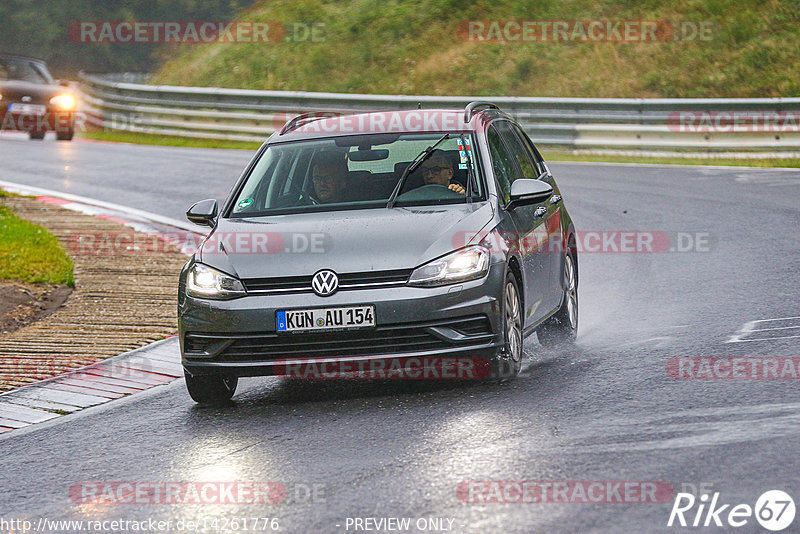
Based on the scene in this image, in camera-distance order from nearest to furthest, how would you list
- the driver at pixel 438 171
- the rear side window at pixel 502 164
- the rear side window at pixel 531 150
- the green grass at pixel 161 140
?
the driver at pixel 438 171, the rear side window at pixel 502 164, the rear side window at pixel 531 150, the green grass at pixel 161 140

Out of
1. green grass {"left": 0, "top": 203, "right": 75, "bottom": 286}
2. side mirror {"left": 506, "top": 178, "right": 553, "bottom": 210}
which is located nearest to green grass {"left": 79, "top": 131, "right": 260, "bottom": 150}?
green grass {"left": 0, "top": 203, "right": 75, "bottom": 286}

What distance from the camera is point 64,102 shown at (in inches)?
1077

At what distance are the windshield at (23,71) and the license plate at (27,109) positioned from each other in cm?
61

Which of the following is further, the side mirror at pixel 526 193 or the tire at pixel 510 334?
the side mirror at pixel 526 193

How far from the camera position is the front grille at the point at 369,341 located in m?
7.11

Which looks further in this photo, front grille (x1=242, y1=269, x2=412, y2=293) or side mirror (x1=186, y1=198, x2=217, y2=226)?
side mirror (x1=186, y1=198, x2=217, y2=226)

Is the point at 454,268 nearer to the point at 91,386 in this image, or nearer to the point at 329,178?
the point at 329,178

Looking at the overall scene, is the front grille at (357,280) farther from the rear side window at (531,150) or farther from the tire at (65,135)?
the tire at (65,135)

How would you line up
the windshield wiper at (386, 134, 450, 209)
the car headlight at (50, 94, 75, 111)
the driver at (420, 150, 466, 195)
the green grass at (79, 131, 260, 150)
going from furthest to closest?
the car headlight at (50, 94, 75, 111)
the green grass at (79, 131, 260, 150)
the driver at (420, 150, 466, 195)
the windshield wiper at (386, 134, 450, 209)

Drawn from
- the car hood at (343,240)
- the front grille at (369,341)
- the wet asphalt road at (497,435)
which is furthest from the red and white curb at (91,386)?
the front grille at (369,341)

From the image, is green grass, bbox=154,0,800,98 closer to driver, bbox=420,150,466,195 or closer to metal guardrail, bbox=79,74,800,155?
metal guardrail, bbox=79,74,800,155

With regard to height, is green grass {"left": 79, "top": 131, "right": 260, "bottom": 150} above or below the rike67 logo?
below

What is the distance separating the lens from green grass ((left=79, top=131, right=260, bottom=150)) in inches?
1052

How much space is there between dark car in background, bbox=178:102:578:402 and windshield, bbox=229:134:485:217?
11 mm
